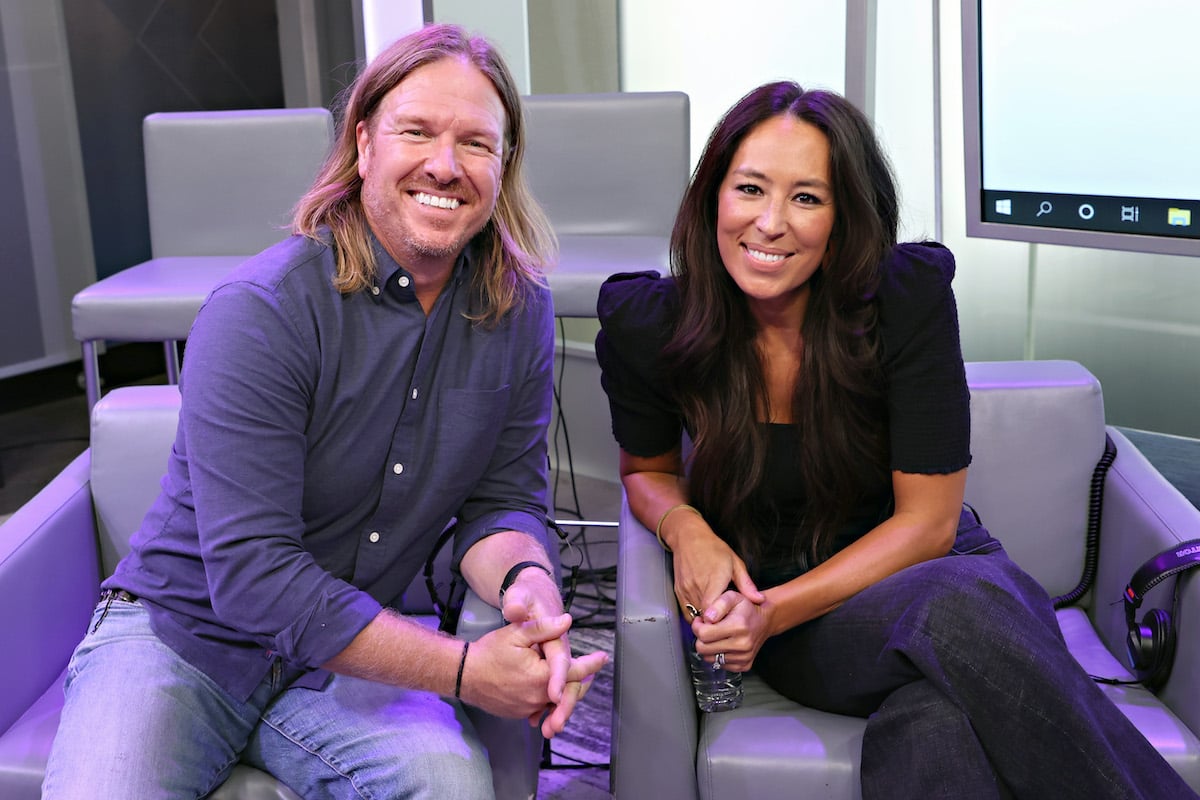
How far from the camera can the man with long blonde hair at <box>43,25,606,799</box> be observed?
1.53 meters

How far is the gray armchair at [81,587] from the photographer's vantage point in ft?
5.40

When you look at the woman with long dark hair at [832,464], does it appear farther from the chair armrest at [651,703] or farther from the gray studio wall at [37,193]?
the gray studio wall at [37,193]

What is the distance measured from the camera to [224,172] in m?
3.14

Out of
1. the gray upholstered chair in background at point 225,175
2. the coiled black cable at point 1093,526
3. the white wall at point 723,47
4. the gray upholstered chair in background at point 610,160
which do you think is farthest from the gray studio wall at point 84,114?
the coiled black cable at point 1093,526

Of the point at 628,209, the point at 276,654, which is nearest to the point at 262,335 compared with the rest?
the point at 276,654

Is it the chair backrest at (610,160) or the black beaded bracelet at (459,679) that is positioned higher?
the chair backrest at (610,160)

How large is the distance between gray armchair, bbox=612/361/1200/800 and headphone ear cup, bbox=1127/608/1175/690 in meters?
0.02

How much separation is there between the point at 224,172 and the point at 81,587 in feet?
4.80

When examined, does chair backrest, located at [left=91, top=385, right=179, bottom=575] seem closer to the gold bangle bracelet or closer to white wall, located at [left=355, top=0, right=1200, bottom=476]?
the gold bangle bracelet

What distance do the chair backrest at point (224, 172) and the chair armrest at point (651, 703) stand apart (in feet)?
5.98

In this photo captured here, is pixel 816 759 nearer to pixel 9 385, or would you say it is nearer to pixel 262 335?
pixel 262 335

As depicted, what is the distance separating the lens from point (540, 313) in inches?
72.4

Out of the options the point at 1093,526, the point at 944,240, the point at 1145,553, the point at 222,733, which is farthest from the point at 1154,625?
the point at 944,240

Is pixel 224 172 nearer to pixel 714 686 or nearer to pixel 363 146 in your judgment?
pixel 363 146
